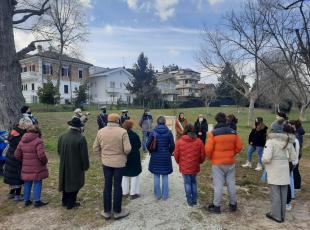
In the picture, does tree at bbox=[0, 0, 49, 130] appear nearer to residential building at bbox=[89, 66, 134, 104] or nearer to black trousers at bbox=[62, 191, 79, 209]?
black trousers at bbox=[62, 191, 79, 209]

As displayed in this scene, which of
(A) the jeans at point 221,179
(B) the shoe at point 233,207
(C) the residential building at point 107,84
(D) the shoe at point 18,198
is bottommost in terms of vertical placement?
(D) the shoe at point 18,198

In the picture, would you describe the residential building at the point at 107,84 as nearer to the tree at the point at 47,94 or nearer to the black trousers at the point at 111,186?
the tree at the point at 47,94

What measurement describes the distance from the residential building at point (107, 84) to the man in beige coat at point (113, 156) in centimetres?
4874

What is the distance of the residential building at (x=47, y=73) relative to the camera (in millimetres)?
45812

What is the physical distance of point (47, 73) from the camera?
46844mm

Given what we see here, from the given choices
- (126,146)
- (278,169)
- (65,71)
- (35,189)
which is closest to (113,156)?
(126,146)

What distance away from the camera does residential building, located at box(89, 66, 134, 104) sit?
5500 cm

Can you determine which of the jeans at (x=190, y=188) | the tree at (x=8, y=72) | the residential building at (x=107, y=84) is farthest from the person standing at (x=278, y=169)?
the residential building at (x=107, y=84)

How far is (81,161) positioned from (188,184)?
85.4 inches

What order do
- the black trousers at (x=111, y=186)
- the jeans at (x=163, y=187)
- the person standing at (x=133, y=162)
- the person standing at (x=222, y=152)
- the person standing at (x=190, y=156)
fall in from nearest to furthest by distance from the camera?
1. the black trousers at (x=111, y=186)
2. the person standing at (x=222, y=152)
3. the person standing at (x=190, y=156)
4. the person standing at (x=133, y=162)
5. the jeans at (x=163, y=187)

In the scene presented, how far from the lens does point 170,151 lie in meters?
6.33

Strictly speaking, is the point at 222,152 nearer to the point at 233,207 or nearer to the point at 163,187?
the point at 233,207

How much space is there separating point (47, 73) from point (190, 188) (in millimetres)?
45056

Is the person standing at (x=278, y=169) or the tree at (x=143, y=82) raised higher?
the tree at (x=143, y=82)
